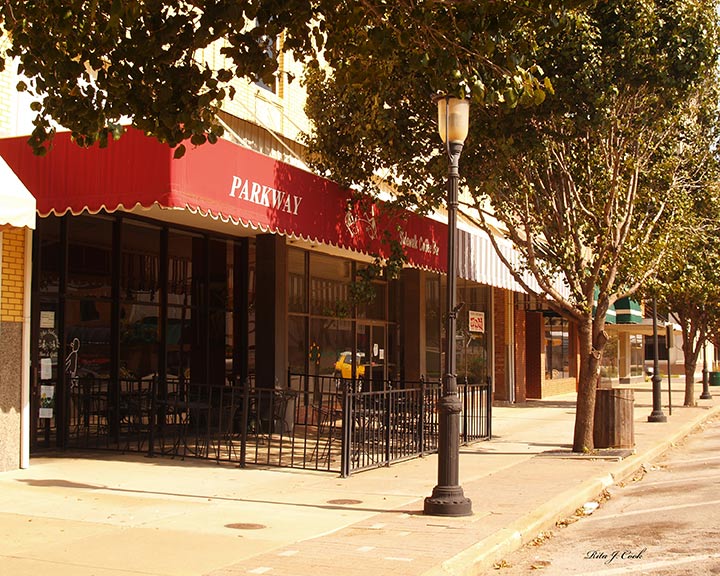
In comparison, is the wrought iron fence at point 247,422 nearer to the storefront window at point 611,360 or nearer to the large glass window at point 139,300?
the large glass window at point 139,300

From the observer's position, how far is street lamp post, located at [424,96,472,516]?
8.88 m

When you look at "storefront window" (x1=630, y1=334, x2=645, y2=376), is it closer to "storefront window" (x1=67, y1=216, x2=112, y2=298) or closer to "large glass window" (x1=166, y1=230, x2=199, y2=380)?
"large glass window" (x1=166, y1=230, x2=199, y2=380)

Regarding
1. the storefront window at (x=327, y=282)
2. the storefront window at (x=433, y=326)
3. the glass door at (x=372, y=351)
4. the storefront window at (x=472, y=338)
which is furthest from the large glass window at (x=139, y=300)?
the storefront window at (x=472, y=338)

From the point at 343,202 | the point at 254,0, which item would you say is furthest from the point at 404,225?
the point at 254,0

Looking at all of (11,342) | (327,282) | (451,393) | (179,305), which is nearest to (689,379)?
(327,282)

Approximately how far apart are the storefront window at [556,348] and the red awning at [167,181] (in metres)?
21.0

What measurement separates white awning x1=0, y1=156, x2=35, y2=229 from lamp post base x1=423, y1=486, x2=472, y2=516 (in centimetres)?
528

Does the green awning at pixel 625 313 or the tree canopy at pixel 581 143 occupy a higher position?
the tree canopy at pixel 581 143

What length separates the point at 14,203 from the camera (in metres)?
9.77

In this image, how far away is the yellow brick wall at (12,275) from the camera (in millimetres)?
A: 10891

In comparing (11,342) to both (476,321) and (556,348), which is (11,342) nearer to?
(476,321)

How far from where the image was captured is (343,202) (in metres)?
13.7

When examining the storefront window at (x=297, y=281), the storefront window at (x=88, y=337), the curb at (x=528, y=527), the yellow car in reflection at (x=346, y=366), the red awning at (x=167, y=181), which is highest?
the red awning at (x=167, y=181)

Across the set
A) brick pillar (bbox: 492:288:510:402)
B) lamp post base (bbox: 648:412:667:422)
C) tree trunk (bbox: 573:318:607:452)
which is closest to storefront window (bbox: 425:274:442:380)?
brick pillar (bbox: 492:288:510:402)
